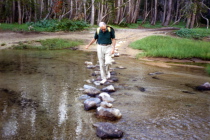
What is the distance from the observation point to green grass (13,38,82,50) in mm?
13865

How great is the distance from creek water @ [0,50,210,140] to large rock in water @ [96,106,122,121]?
101 millimetres

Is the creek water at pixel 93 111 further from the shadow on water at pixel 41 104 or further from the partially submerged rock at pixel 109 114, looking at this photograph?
the partially submerged rock at pixel 109 114

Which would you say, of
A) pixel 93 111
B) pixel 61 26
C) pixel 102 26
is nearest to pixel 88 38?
pixel 61 26

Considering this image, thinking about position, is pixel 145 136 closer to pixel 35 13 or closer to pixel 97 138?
pixel 97 138

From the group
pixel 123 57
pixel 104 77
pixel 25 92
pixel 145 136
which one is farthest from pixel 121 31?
pixel 145 136

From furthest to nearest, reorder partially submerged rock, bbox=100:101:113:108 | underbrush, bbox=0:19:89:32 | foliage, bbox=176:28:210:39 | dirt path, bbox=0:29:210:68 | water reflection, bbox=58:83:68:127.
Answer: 1. underbrush, bbox=0:19:89:32
2. foliage, bbox=176:28:210:39
3. dirt path, bbox=0:29:210:68
4. partially submerged rock, bbox=100:101:113:108
5. water reflection, bbox=58:83:68:127

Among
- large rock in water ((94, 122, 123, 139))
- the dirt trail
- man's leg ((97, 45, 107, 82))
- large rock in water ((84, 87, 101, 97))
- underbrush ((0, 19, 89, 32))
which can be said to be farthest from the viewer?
underbrush ((0, 19, 89, 32))

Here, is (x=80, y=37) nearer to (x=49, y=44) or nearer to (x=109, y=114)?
(x=49, y=44)

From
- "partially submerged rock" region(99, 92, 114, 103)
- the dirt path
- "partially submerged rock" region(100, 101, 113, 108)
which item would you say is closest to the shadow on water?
"partially submerged rock" region(100, 101, 113, 108)

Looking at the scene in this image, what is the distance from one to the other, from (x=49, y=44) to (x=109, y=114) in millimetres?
11286

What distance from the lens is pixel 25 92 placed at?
5469mm

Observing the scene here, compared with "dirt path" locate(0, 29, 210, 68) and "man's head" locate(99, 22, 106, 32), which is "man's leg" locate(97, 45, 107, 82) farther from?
"dirt path" locate(0, 29, 210, 68)

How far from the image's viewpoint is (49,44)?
14602 mm

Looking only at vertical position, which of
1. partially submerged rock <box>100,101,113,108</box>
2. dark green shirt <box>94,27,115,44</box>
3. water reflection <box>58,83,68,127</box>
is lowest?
water reflection <box>58,83,68,127</box>
